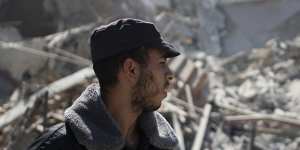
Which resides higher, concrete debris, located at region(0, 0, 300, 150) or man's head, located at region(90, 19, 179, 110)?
man's head, located at region(90, 19, 179, 110)

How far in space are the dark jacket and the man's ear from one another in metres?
0.13

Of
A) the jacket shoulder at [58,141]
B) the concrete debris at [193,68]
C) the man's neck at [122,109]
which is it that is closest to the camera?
the jacket shoulder at [58,141]

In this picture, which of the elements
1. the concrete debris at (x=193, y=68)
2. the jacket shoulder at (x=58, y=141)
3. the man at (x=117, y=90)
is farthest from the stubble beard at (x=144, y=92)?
the concrete debris at (x=193, y=68)

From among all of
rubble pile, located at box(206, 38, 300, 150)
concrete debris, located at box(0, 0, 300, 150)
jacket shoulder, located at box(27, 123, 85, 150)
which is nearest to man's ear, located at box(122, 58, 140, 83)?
jacket shoulder, located at box(27, 123, 85, 150)

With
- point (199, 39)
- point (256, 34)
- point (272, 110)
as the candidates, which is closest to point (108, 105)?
point (272, 110)

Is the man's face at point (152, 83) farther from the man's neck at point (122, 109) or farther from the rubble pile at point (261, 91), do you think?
the rubble pile at point (261, 91)

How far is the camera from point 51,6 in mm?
8164

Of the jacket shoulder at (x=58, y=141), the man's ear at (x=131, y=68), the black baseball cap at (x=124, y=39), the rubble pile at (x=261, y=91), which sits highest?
the black baseball cap at (x=124, y=39)

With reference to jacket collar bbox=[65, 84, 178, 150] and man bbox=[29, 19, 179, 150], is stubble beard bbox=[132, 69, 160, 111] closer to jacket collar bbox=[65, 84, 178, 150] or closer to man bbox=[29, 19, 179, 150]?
man bbox=[29, 19, 179, 150]

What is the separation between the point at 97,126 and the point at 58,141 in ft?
0.44

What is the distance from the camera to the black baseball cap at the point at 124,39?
68.7 inches

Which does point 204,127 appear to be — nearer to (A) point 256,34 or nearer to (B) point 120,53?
(B) point 120,53

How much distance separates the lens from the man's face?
5.84 feet

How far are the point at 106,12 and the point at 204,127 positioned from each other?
461 centimetres
